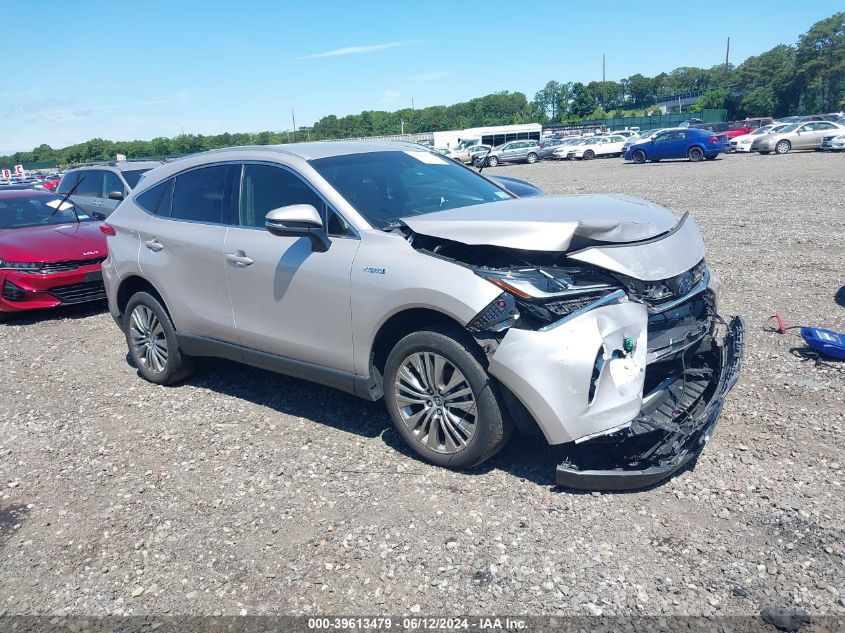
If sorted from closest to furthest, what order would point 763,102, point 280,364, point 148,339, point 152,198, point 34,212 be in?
point 280,364 → point 152,198 → point 148,339 → point 34,212 → point 763,102

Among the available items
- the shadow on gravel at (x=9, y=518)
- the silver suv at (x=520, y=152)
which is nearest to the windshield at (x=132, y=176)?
the shadow on gravel at (x=9, y=518)

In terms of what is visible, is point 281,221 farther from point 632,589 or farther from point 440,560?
point 632,589

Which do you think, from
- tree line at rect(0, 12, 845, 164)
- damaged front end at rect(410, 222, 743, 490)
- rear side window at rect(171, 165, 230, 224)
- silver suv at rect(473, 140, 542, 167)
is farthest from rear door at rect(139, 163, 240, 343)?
tree line at rect(0, 12, 845, 164)

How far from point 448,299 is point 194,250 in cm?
240

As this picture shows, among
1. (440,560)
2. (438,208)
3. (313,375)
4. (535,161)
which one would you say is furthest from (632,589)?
(535,161)

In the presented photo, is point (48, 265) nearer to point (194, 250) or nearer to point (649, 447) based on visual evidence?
point (194, 250)

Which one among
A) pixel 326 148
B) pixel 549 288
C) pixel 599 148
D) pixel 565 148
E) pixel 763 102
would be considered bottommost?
pixel 599 148

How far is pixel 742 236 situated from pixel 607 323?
8.47 meters

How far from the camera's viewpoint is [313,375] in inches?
180

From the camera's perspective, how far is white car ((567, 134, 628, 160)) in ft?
138

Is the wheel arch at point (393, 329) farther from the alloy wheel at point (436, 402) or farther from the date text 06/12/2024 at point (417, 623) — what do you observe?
the date text 06/12/2024 at point (417, 623)

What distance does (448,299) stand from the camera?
3727 mm

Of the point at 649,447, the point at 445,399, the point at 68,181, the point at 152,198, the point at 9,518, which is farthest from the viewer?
the point at 68,181

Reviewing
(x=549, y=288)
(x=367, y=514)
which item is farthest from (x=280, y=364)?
(x=549, y=288)
